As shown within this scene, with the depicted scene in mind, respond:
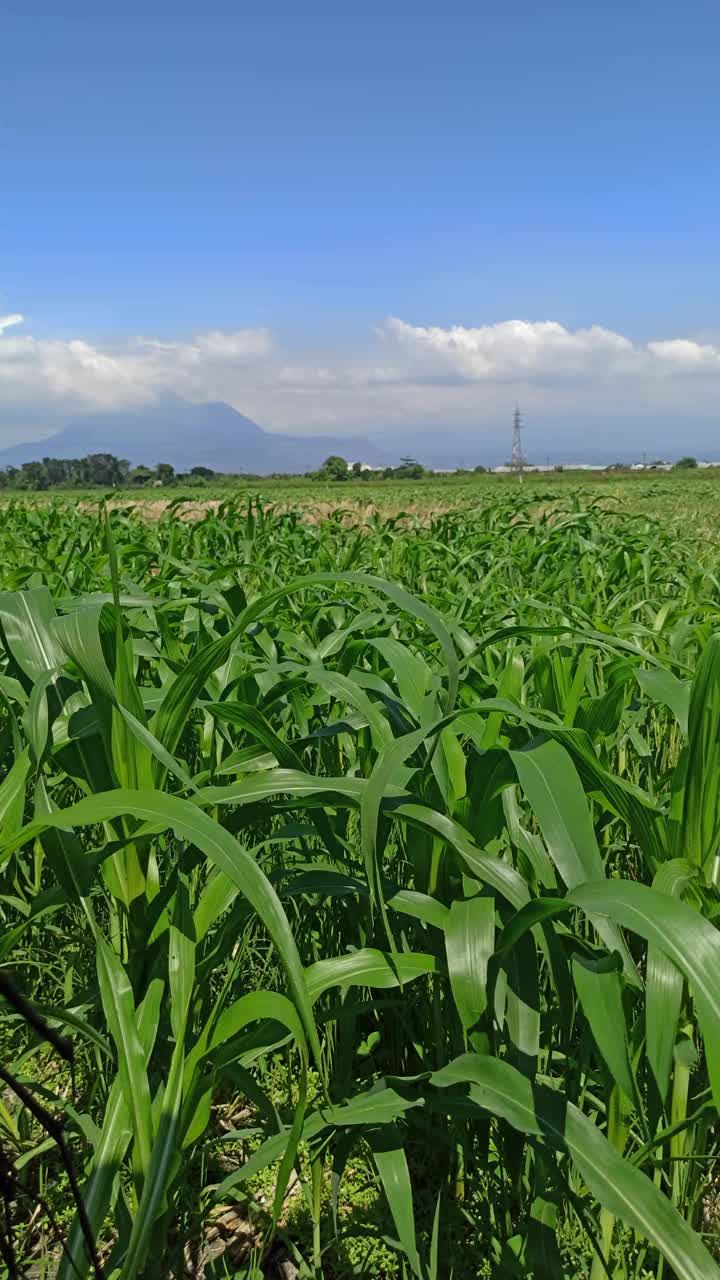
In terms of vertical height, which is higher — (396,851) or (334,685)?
(334,685)

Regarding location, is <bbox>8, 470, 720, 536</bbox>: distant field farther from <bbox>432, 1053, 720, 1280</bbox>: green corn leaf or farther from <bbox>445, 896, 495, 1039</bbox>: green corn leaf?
<bbox>432, 1053, 720, 1280</bbox>: green corn leaf

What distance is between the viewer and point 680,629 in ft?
8.24

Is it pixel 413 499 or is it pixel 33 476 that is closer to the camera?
pixel 413 499

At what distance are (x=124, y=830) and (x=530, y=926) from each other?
2.34 feet

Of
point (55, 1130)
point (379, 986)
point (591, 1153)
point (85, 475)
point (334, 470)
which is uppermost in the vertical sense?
point (85, 475)

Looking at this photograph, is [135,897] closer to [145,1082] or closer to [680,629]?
[145,1082]

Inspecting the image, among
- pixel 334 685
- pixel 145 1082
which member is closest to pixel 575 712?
pixel 334 685

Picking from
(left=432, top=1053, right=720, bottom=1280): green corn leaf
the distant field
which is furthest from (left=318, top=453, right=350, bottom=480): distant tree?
(left=432, top=1053, right=720, bottom=1280): green corn leaf

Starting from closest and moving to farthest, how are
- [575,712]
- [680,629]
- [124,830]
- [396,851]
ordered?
[124,830] → [575,712] → [396,851] → [680,629]

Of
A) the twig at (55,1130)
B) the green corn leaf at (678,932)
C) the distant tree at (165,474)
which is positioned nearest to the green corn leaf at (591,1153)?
the green corn leaf at (678,932)

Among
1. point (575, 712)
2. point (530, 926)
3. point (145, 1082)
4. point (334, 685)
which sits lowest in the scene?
point (145, 1082)

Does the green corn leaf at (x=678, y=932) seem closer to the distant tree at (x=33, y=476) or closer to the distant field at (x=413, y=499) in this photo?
the distant field at (x=413, y=499)

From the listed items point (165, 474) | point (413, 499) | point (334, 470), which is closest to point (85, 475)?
point (165, 474)

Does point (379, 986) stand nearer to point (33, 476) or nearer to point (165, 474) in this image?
point (165, 474)
